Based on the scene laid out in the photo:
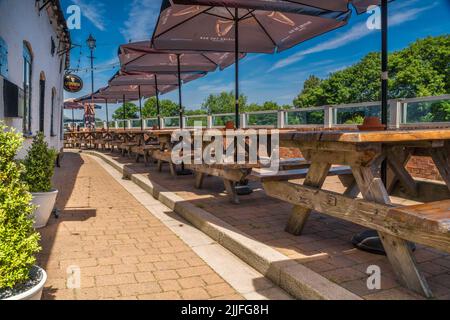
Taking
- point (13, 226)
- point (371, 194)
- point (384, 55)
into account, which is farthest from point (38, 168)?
point (384, 55)

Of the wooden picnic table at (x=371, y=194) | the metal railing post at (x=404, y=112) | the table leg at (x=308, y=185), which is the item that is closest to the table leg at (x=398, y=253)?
the wooden picnic table at (x=371, y=194)

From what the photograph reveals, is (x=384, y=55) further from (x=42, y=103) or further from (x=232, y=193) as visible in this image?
(x=42, y=103)

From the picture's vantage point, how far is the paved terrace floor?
8.29 feet

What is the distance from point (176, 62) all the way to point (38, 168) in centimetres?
597

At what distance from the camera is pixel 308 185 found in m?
3.33

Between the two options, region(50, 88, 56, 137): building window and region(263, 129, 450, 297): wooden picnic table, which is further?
region(50, 88, 56, 137): building window

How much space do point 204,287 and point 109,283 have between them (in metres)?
0.72

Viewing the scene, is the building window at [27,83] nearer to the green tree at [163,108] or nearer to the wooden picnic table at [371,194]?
the wooden picnic table at [371,194]

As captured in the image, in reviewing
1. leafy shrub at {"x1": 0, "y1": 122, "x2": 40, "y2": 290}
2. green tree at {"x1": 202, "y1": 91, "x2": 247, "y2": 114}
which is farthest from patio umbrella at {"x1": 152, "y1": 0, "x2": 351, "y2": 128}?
green tree at {"x1": 202, "y1": 91, "x2": 247, "y2": 114}

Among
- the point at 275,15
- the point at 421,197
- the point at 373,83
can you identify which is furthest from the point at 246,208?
the point at 373,83

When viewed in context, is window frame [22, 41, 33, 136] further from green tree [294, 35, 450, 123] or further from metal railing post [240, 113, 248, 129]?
green tree [294, 35, 450, 123]

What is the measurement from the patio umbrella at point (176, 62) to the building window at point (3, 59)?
3.42 meters

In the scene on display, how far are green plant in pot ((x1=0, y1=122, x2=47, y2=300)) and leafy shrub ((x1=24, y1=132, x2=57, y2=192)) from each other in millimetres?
1763

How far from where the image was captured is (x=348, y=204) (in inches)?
109
